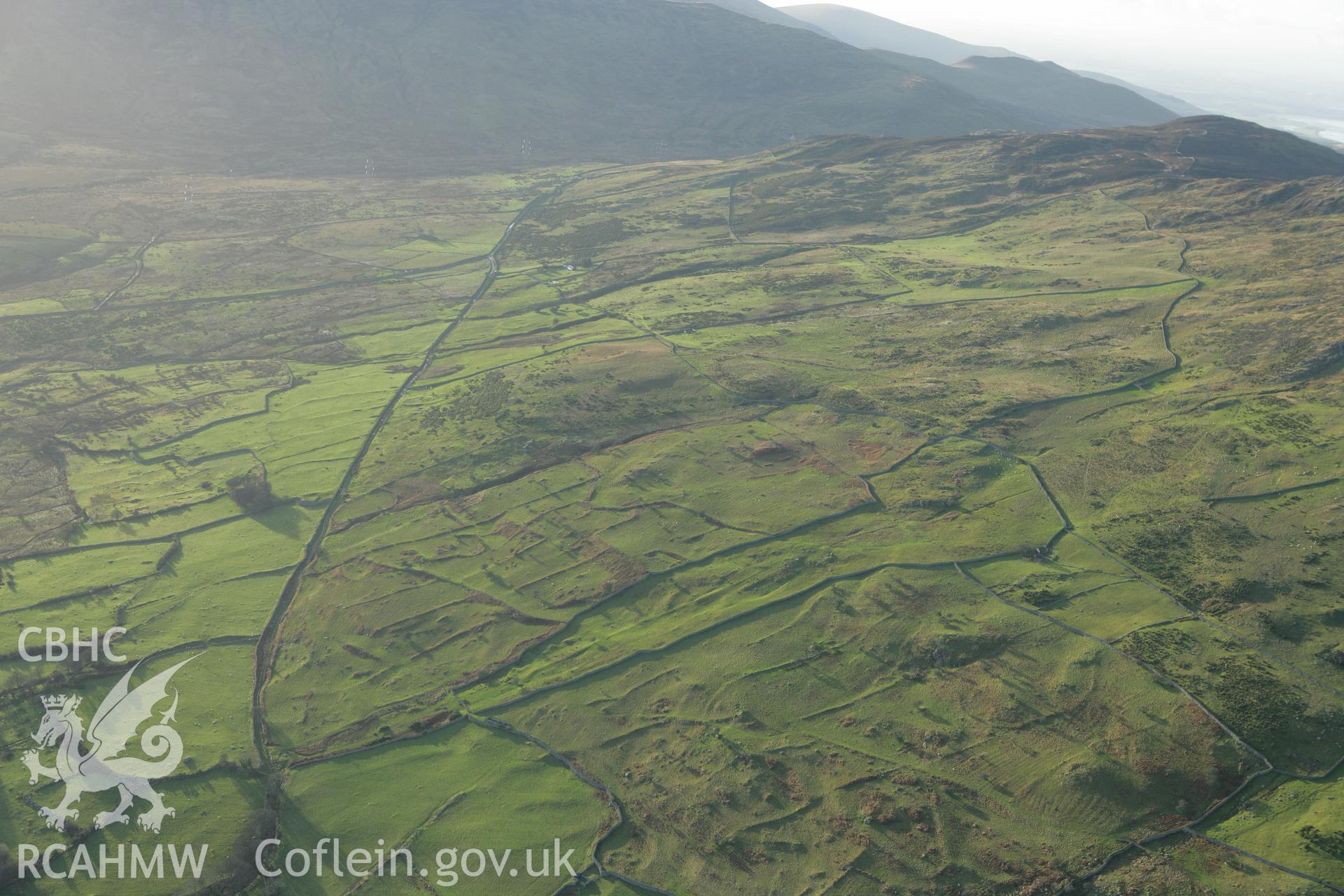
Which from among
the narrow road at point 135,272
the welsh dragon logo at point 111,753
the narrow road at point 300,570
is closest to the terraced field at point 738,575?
the narrow road at point 300,570

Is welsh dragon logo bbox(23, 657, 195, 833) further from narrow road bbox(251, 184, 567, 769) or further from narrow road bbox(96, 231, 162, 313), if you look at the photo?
narrow road bbox(96, 231, 162, 313)

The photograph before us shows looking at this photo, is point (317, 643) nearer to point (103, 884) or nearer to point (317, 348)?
point (103, 884)

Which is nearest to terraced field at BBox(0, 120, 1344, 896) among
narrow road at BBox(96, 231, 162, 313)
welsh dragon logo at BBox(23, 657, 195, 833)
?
welsh dragon logo at BBox(23, 657, 195, 833)

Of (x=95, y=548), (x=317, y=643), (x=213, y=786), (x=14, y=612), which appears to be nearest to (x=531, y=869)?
(x=213, y=786)

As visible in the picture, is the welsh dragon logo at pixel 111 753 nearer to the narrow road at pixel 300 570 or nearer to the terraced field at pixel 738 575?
the terraced field at pixel 738 575

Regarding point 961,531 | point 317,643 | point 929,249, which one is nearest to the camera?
point 317,643

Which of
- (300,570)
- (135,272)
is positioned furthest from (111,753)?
(135,272)
